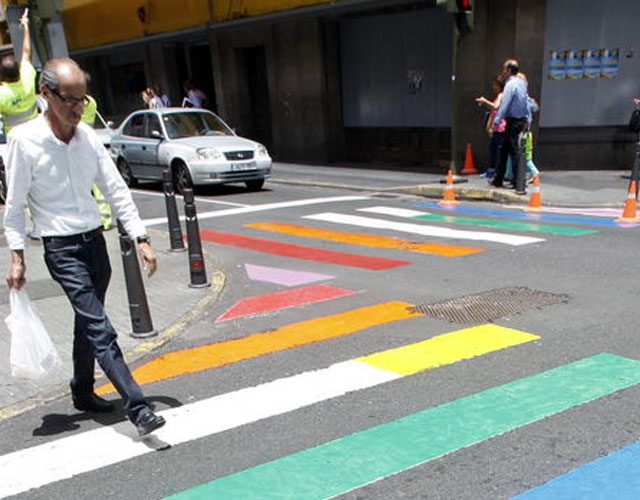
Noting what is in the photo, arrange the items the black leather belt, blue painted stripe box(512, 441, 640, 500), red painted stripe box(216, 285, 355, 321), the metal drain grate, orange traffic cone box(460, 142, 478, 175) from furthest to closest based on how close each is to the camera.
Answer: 1. orange traffic cone box(460, 142, 478, 175)
2. red painted stripe box(216, 285, 355, 321)
3. the metal drain grate
4. the black leather belt
5. blue painted stripe box(512, 441, 640, 500)

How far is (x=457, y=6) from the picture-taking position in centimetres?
1348

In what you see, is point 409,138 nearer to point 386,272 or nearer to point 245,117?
point 245,117

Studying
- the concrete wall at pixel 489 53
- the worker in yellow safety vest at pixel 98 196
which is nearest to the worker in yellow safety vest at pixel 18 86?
the worker in yellow safety vest at pixel 98 196

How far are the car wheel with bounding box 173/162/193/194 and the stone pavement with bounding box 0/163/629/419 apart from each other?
2.41 m

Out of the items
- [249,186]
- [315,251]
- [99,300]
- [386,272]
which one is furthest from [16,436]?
[249,186]

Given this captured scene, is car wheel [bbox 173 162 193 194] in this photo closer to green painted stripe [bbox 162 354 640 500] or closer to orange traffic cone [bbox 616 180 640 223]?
orange traffic cone [bbox 616 180 640 223]

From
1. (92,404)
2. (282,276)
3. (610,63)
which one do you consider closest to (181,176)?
(282,276)

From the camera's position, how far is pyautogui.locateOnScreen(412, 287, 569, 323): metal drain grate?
5965 millimetres

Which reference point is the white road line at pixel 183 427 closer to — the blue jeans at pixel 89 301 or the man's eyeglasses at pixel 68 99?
the blue jeans at pixel 89 301

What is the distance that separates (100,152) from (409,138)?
616 inches

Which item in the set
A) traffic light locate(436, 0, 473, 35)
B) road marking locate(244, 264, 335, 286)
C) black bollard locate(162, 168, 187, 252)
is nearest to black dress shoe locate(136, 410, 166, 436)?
road marking locate(244, 264, 335, 286)

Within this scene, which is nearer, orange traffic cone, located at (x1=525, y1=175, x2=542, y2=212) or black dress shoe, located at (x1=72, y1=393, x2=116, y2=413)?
black dress shoe, located at (x1=72, y1=393, x2=116, y2=413)

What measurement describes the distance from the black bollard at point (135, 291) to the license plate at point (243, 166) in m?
8.61

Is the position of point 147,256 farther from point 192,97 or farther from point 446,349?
point 192,97
